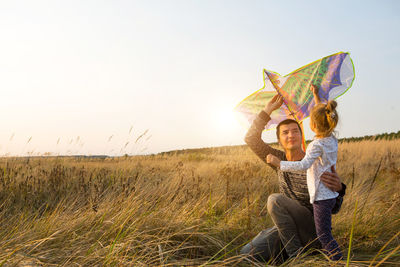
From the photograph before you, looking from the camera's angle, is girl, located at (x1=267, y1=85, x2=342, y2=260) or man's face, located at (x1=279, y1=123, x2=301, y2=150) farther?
man's face, located at (x1=279, y1=123, x2=301, y2=150)

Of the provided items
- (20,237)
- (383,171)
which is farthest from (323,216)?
(383,171)

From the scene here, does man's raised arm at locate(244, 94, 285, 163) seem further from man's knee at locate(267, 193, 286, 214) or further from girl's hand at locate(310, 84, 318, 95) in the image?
man's knee at locate(267, 193, 286, 214)

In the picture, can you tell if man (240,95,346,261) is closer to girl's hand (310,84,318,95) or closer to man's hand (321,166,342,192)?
man's hand (321,166,342,192)

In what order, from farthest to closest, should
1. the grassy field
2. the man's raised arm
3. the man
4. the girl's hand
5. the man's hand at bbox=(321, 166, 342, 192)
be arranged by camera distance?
the man's raised arm
the girl's hand
the man
the man's hand at bbox=(321, 166, 342, 192)
the grassy field

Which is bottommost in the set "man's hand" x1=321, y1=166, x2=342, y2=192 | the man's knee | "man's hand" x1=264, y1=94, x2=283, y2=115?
the man's knee

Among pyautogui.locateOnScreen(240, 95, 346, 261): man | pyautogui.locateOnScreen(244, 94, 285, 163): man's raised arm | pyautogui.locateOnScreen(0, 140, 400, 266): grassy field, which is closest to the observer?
pyautogui.locateOnScreen(0, 140, 400, 266): grassy field

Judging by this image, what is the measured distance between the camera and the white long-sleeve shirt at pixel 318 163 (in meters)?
2.43

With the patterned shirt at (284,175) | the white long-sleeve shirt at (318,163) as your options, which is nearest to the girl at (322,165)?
the white long-sleeve shirt at (318,163)

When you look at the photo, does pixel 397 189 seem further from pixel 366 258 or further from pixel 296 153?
pixel 296 153

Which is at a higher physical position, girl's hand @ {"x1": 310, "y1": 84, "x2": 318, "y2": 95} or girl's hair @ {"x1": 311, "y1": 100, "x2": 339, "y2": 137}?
girl's hand @ {"x1": 310, "y1": 84, "x2": 318, "y2": 95}

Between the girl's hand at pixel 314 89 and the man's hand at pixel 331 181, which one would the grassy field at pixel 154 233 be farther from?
the girl's hand at pixel 314 89

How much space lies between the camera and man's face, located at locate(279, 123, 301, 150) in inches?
110

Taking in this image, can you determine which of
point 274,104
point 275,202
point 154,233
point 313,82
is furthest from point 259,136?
point 154,233

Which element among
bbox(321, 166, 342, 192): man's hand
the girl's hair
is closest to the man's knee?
bbox(321, 166, 342, 192): man's hand
